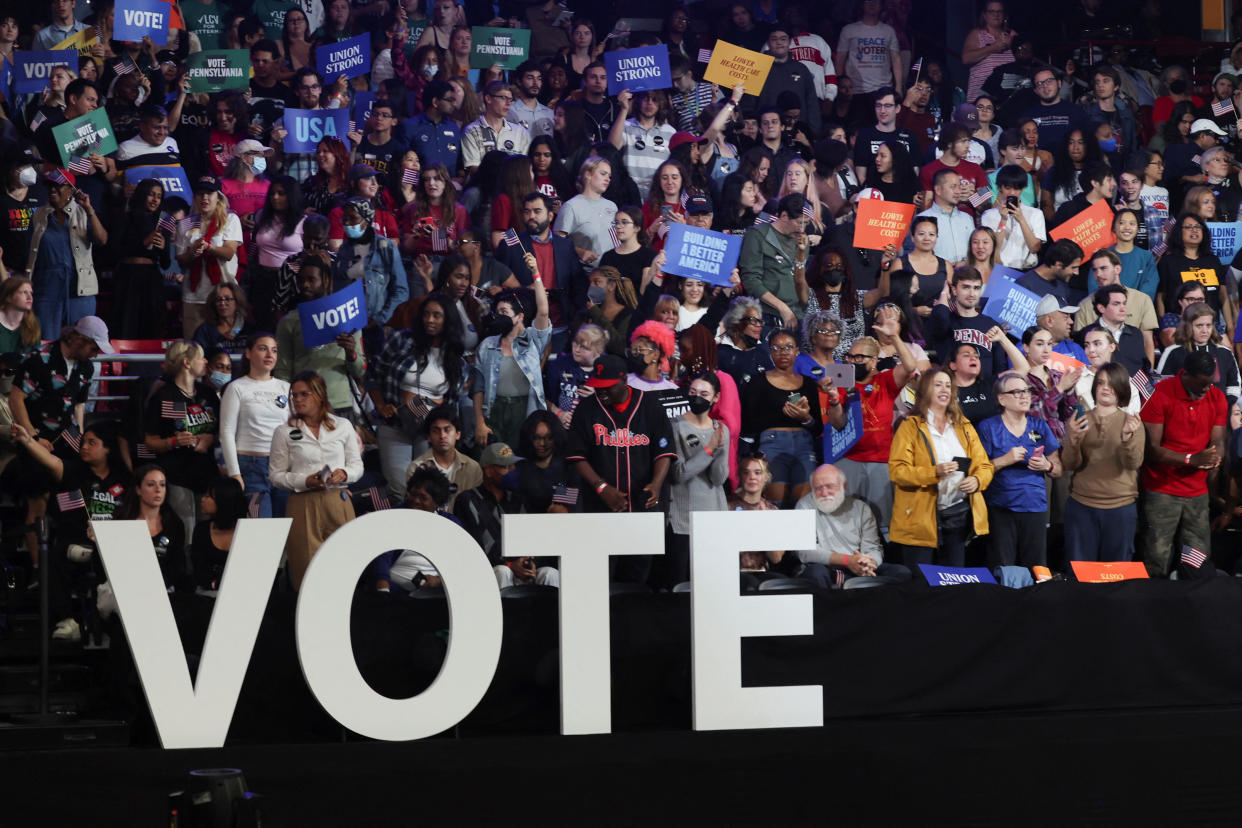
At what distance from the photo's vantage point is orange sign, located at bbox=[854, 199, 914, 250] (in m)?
10.5

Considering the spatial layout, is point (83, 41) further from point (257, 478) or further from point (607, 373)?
point (607, 373)

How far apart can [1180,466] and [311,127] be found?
585 centimetres

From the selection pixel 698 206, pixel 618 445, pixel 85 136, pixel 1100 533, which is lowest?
pixel 1100 533

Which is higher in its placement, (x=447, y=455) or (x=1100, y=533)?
(x=447, y=455)

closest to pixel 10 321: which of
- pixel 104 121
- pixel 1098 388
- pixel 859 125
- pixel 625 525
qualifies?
pixel 104 121

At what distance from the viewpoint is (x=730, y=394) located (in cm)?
927

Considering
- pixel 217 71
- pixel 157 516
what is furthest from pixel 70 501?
pixel 217 71

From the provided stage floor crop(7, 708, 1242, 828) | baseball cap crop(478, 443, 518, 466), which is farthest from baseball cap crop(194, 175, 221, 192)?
stage floor crop(7, 708, 1242, 828)

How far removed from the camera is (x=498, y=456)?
28.9 ft

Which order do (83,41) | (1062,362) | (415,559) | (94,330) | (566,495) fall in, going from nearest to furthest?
(415,559), (566,495), (94,330), (1062,362), (83,41)

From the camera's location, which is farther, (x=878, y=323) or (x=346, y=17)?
(x=346, y=17)

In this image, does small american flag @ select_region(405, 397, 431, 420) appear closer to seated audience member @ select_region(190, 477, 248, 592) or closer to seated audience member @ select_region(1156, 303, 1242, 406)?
seated audience member @ select_region(190, 477, 248, 592)

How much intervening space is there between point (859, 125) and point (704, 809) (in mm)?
8055

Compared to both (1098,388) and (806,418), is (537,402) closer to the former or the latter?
(806,418)
